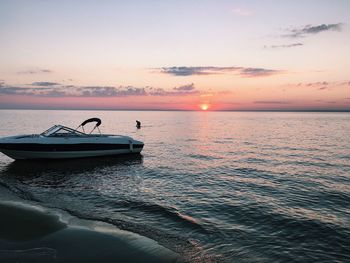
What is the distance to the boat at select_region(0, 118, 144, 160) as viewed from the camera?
23.6 metres

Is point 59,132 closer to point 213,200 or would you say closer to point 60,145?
point 60,145

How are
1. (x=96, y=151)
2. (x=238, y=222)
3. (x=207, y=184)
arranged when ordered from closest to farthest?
(x=238, y=222) < (x=207, y=184) < (x=96, y=151)

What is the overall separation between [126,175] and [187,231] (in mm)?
11051

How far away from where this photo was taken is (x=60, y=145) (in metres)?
24.8

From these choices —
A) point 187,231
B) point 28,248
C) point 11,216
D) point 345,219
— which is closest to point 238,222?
point 187,231

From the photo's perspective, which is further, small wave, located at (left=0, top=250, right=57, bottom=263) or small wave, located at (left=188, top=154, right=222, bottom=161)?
small wave, located at (left=188, top=154, right=222, bottom=161)

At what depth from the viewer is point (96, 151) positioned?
88.4ft

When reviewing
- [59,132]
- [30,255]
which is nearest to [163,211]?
[30,255]

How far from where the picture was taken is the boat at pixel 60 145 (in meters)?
23.6

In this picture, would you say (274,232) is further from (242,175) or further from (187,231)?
(242,175)

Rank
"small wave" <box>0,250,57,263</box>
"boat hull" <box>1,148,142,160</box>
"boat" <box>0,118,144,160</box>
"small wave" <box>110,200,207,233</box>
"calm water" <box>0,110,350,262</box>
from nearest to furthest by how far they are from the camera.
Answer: "small wave" <box>0,250,57,263</box> < "calm water" <box>0,110,350,262</box> < "small wave" <box>110,200,207,233</box> < "boat" <box>0,118,144,160</box> < "boat hull" <box>1,148,142,160</box>

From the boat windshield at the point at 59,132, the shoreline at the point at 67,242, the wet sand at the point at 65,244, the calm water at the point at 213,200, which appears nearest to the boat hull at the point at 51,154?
the calm water at the point at 213,200

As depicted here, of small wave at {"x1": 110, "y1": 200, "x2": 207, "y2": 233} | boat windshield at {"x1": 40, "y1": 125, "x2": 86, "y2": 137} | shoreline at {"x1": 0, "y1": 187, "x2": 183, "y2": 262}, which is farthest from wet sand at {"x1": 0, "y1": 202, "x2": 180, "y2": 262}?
boat windshield at {"x1": 40, "y1": 125, "x2": 86, "y2": 137}

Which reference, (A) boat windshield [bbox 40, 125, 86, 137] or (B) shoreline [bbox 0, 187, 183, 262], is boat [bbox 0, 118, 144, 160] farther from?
(B) shoreline [bbox 0, 187, 183, 262]
